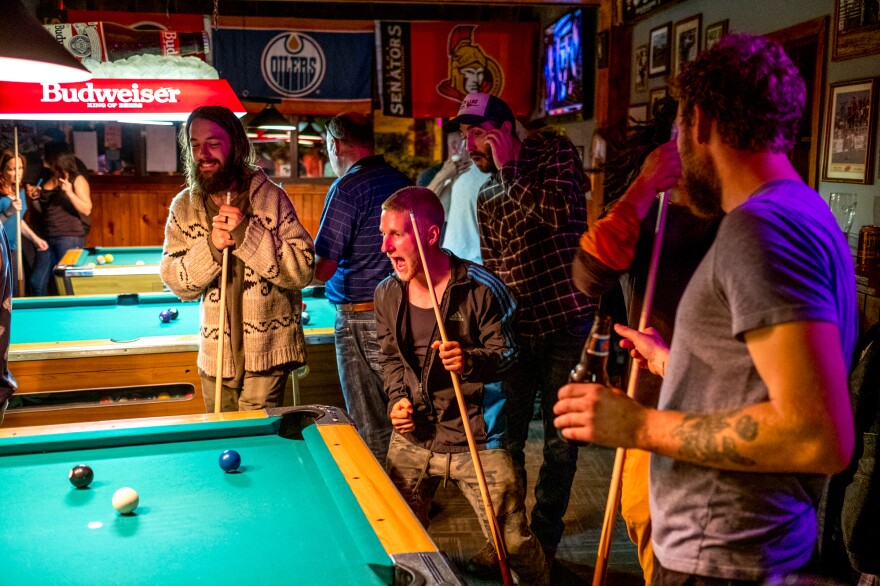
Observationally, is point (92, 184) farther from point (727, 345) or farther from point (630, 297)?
point (727, 345)

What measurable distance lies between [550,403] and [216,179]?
1499 mm

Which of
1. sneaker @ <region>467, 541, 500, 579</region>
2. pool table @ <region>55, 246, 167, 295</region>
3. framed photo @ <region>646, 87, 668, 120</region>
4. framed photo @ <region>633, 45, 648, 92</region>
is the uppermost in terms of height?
framed photo @ <region>633, 45, 648, 92</region>

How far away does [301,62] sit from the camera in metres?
8.37

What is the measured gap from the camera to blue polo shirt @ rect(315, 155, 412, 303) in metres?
3.53

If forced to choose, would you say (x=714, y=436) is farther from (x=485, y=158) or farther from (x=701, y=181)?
(x=485, y=158)

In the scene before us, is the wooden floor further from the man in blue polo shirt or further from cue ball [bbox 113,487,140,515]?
cue ball [bbox 113,487,140,515]

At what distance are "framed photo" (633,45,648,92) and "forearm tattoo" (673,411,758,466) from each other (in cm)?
489

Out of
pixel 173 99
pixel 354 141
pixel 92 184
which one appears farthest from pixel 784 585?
pixel 92 184

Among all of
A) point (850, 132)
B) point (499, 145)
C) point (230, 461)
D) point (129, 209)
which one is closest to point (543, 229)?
point (499, 145)

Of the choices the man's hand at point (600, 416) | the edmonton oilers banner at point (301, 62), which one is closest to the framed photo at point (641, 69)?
the edmonton oilers banner at point (301, 62)

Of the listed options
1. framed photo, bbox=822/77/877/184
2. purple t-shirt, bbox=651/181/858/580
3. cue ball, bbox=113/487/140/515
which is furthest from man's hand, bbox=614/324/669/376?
framed photo, bbox=822/77/877/184

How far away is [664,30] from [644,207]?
397cm

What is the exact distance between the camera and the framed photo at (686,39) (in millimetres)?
4965

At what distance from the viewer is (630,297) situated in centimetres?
221
